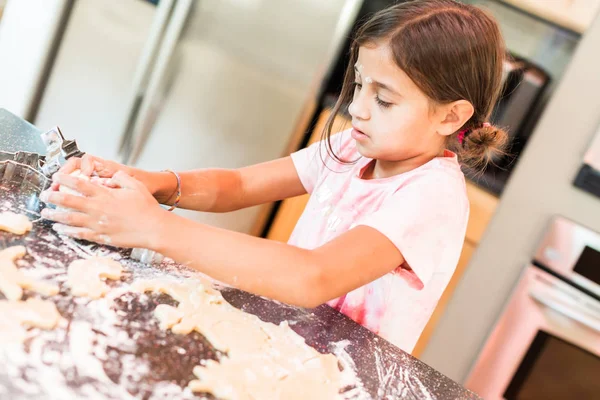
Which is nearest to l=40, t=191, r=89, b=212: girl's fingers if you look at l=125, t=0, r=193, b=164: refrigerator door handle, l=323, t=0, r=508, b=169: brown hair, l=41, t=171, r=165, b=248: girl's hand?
l=41, t=171, r=165, b=248: girl's hand

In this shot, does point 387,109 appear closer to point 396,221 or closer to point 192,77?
point 396,221

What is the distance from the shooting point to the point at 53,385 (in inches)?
22.3

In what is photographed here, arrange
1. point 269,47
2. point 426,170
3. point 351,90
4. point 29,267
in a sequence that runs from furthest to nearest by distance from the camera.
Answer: point 269,47 → point 351,90 → point 426,170 → point 29,267

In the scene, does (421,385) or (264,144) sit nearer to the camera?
(421,385)

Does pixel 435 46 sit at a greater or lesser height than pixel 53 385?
greater

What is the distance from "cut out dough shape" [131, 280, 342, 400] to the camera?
697 millimetres

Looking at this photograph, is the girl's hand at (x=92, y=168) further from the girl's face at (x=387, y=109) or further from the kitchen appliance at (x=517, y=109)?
the kitchen appliance at (x=517, y=109)

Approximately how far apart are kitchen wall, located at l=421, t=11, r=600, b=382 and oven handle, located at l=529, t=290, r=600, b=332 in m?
0.11

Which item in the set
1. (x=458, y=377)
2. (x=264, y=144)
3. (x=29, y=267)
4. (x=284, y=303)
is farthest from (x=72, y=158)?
(x=458, y=377)

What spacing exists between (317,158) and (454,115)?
1.12 ft

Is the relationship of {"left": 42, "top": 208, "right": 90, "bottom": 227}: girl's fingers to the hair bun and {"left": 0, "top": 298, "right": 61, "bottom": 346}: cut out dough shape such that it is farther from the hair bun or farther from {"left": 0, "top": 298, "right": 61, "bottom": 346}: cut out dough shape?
the hair bun

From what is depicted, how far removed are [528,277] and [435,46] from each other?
115 cm

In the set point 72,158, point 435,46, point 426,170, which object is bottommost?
point 72,158

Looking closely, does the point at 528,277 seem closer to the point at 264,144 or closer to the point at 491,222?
the point at 491,222
